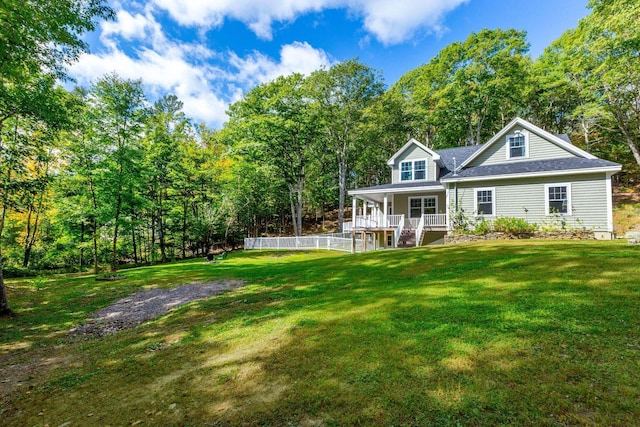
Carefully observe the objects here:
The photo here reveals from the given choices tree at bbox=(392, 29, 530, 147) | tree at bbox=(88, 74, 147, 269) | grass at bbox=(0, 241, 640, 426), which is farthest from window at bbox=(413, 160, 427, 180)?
tree at bbox=(88, 74, 147, 269)

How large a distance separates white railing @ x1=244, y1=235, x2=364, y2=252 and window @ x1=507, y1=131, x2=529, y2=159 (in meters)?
10.5

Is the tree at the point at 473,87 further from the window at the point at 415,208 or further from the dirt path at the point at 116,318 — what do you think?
the dirt path at the point at 116,318

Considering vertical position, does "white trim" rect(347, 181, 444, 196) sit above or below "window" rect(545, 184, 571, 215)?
above

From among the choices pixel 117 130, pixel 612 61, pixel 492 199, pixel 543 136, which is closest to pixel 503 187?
pixel 492 199

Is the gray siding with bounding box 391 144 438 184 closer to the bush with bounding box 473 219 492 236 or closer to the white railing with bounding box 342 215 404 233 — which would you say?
the white railing with bounding box 342 215 404 233

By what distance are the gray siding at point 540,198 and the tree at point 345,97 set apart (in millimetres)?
13974

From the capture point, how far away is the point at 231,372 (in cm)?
354

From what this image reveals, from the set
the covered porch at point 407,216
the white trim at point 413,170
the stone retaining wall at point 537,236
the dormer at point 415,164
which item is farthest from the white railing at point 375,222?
the stone retaining wall at point 537,236

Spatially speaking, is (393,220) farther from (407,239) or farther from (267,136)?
(267,136)

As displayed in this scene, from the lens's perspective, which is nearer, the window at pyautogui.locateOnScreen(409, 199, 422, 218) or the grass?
the grass

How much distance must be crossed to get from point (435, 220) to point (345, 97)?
17205 mm

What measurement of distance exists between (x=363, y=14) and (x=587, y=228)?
16.4 m

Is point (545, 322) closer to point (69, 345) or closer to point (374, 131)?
point (69, 345)

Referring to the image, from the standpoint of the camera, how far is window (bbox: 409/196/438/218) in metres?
18.6
